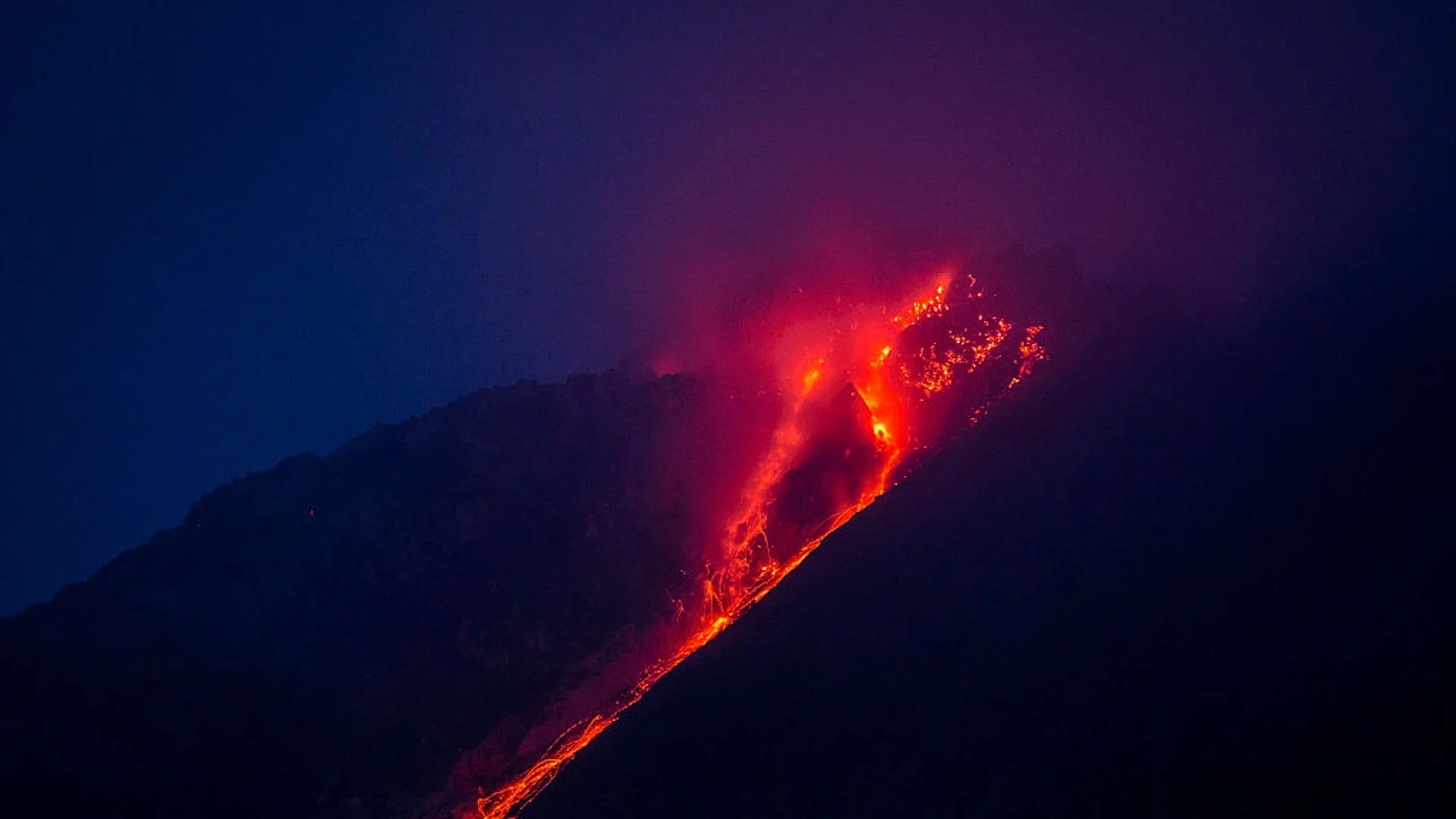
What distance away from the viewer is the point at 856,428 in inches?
1385

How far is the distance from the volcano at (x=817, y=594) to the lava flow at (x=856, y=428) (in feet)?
0.70

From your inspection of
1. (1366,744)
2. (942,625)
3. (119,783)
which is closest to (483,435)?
(119,783)

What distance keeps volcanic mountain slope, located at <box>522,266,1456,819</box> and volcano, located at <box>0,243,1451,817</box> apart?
0.07m

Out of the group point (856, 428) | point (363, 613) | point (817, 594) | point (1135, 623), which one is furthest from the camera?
point (363, 613)

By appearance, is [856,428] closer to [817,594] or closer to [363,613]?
[817,594]

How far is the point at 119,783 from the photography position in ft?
104

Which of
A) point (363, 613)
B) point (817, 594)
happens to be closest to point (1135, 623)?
point (817, 594)

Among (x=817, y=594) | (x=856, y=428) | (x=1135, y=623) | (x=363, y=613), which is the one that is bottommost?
(x=1135, y=623)

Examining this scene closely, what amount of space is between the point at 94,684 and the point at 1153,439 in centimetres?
4196

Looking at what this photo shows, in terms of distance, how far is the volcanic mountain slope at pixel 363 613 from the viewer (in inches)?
1304

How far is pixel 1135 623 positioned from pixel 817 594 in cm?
855

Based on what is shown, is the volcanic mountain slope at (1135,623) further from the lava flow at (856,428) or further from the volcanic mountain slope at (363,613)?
the volcanic mountain slope at (363,613)

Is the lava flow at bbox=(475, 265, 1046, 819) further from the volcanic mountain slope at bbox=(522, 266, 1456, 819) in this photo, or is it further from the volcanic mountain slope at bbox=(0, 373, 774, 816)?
the volcanic mountain slope at bbox=(522, 266, 1456, 819)

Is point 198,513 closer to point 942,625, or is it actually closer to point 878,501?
point 878,501
